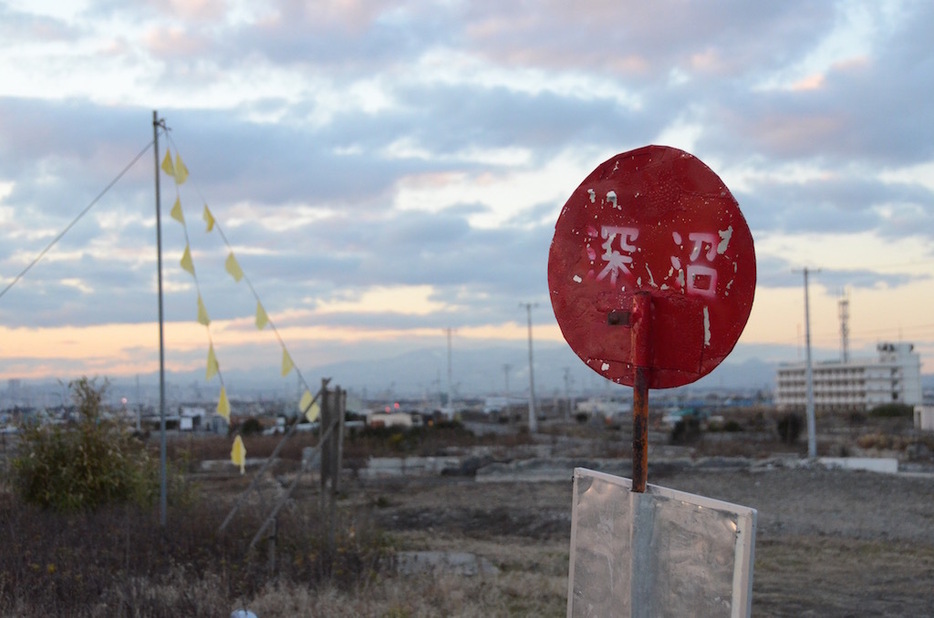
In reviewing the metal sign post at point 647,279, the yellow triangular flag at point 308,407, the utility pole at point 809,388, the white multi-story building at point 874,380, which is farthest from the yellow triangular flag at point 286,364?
the white multi-story building at point 874,380

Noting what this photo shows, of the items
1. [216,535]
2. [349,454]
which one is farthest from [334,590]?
[349,454]

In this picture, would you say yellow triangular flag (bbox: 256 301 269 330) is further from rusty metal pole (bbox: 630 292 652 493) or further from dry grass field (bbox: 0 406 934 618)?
rusty metal pole (bbox: 630 292 652 493)

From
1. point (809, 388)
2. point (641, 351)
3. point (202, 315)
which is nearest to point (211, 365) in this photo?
point (202, 315)

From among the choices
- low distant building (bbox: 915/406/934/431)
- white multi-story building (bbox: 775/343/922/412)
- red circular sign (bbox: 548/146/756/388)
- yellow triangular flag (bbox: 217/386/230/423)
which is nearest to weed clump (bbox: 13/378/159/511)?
yellow triangular flag (bbox: 217/386/230/423)

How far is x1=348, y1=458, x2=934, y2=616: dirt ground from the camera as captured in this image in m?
9.64

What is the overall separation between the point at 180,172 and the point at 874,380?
4595 inches

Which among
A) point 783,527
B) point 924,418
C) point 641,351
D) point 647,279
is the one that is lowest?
point 924,418

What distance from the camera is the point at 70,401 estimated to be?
12.0m

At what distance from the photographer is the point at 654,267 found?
286 cm

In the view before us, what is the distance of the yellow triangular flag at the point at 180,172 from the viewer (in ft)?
33.3

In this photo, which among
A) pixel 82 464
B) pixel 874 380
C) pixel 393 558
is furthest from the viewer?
pixel 874 380

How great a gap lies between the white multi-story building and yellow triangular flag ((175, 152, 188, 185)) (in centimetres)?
10637

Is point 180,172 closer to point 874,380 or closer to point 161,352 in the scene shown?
point 161,352

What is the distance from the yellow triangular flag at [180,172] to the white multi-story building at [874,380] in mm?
106373
